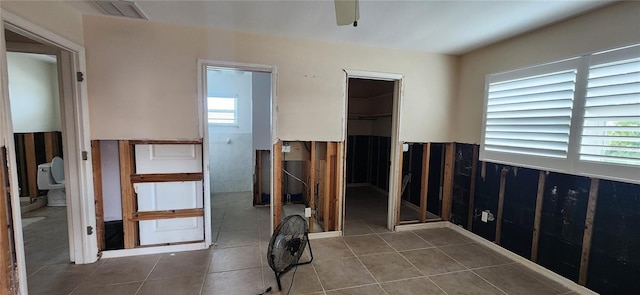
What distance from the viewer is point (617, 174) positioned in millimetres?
1957

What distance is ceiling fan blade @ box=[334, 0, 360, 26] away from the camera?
4.91 ft

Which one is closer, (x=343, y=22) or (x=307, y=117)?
(x=343, y=22)

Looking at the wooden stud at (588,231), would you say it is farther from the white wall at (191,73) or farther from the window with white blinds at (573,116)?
the white wall at (191,73)

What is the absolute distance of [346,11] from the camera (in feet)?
5.09

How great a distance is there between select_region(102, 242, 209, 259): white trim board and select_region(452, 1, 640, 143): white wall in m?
3.64

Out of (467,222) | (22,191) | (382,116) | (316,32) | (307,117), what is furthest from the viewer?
(382,116)

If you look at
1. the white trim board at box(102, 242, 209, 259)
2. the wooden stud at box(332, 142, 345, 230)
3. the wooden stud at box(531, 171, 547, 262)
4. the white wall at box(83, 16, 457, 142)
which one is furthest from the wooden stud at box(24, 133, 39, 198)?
the wooden stud at box(531, 171, 547, 262)

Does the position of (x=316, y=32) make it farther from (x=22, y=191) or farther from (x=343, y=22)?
(x=22, y=191)

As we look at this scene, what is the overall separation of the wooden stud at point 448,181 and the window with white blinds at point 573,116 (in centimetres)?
58

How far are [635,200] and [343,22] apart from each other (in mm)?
2575

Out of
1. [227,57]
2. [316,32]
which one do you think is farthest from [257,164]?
[316,32]

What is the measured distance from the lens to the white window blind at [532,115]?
7.57 ft

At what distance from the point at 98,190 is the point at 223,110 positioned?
9.70ft

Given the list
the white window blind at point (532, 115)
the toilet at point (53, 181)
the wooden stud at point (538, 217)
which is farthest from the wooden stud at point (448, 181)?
the toilet at point (53, 181)
